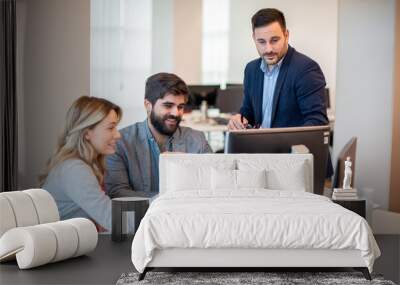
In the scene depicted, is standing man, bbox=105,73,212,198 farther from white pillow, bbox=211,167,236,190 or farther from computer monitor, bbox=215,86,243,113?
white pillow, bbox=211,167,236,190

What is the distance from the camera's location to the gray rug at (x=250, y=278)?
16.9 feet

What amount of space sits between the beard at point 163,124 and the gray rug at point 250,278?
7.01 feet

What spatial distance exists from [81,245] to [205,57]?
3.40 metres

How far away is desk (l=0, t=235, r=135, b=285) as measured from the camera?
17.0ft

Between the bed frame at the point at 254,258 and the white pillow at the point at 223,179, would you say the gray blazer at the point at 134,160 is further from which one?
the bed frame at the point at 254,258

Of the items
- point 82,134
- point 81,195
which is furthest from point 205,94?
point 81,195

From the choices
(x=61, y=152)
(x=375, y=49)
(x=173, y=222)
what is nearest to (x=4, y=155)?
(x=61, y=152)

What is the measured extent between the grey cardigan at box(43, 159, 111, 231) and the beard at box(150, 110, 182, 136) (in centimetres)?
75

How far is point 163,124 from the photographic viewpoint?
24.2 ft

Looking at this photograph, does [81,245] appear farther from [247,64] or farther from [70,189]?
[247,64]

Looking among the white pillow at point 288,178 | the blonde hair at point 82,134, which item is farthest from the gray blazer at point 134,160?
the white pillow at point 288,178

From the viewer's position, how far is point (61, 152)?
7.46 meters

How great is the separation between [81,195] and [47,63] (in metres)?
1.50

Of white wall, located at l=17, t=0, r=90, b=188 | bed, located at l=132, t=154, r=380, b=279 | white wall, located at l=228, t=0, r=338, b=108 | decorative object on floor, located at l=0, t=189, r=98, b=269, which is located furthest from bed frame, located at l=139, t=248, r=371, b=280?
white wall, located at l=17, t=0, r=90, b=188
